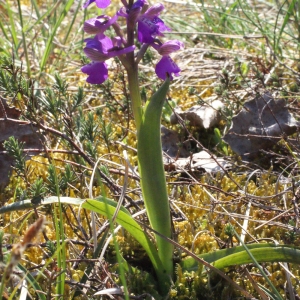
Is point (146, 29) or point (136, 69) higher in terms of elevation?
point (146, 29)

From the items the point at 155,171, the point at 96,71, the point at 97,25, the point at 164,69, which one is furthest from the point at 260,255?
the point at 97,25

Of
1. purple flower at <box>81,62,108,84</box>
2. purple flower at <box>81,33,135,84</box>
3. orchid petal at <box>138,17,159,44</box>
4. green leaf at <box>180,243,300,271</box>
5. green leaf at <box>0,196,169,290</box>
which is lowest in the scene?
green leaf at <box>180,243,300,271</box>

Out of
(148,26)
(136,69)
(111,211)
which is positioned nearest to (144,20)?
(148,26)

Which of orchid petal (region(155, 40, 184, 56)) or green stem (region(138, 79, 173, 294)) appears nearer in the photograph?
green stem (region(138, 79, 173, 294))

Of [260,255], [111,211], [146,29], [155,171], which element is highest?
[146,29]

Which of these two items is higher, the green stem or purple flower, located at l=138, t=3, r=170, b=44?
purple flower, located at l=138, t=3, r=170, b=44

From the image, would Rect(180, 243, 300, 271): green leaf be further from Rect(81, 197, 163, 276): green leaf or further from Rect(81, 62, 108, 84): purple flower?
Rect(81, 62, 108, 84): purple flower

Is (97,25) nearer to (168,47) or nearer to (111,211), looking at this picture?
(168,47)

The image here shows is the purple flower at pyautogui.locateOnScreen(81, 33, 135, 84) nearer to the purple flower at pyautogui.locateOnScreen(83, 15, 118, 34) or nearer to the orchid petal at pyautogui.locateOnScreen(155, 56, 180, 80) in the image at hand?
the purple flower at pyautogui.locateOnScreen(83, 15, 118, 34)

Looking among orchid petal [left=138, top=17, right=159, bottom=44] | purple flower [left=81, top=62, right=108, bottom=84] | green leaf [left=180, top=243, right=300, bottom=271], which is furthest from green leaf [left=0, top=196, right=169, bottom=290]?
orchid petal [left=138, top=17, right=159, bottom=44]

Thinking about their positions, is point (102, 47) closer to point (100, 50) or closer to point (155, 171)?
point (100, 50)
